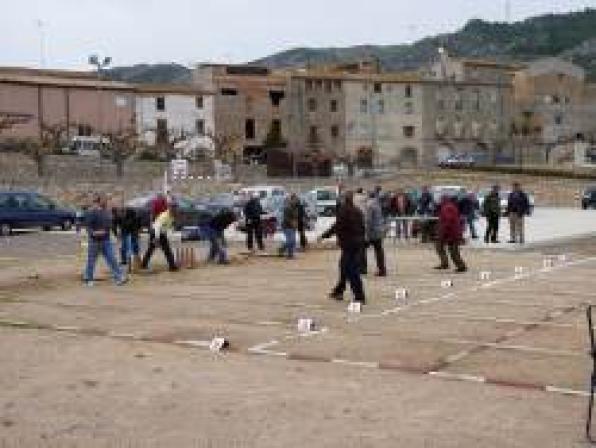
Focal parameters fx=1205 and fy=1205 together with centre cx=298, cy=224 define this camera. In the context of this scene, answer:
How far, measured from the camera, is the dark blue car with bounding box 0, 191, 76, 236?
4197cm

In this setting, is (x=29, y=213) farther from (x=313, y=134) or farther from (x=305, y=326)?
(x=313, y=134)

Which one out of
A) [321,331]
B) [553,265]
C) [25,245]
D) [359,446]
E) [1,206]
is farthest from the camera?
[1,206]

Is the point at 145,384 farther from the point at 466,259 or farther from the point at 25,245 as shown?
the point at 25,245

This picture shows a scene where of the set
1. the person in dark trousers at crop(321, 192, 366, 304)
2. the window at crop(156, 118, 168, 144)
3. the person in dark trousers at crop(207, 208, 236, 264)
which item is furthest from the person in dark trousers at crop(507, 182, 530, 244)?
the window at crop(156, 118, 168, 144)

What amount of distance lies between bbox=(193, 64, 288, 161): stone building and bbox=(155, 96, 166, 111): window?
5.05 m

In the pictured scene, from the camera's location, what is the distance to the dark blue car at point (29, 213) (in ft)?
138

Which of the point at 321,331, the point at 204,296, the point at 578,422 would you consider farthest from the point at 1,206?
the point at 578,422

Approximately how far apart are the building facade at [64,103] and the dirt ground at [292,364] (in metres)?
60.6

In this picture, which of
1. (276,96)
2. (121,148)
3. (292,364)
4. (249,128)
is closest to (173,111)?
(249,128)

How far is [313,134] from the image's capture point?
352ft

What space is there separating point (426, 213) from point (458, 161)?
63464mm

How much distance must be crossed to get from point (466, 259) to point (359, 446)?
18.9m

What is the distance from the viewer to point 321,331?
51.5 feet

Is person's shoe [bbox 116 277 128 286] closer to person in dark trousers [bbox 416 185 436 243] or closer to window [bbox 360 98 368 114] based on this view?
person in dark trousers [bbox 416 185 436 243]
